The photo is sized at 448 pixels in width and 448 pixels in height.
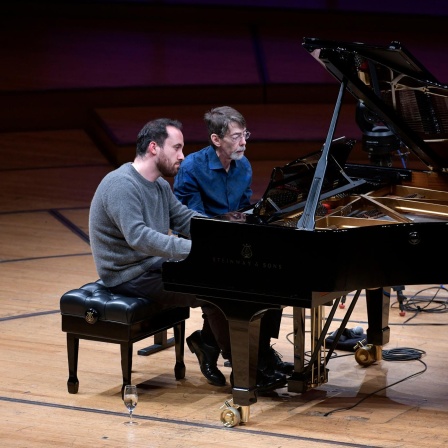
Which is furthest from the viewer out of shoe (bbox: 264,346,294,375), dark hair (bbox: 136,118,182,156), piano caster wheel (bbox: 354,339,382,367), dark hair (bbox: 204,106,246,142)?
piano caster wheel (bbox: 354,339,382,367)

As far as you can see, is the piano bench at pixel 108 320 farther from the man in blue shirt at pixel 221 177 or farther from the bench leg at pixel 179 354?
the man in blue shirt at pixel 221 177

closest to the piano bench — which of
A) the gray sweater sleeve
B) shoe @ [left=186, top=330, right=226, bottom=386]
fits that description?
the gray sweater sleeve

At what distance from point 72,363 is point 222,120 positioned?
3.98 ft

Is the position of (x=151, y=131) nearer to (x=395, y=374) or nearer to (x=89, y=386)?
(x=89, y=386)

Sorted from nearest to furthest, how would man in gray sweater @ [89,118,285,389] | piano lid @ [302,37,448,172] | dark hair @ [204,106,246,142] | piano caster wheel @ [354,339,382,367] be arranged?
piano lid @ [302,37,448,172] < man in gray sweater @ [89,118,285,389] < dark hair @ [204,106,246,142] < piano caster wheel @ [354,339,382,367]

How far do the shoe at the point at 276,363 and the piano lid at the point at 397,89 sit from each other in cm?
110

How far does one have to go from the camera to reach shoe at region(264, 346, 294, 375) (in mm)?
4598

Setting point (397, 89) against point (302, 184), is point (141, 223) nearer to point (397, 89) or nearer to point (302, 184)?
point (302, 184)

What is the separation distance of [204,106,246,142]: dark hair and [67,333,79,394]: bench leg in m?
1.08

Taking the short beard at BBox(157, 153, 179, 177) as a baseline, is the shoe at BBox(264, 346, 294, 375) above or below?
below

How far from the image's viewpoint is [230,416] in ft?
13.6

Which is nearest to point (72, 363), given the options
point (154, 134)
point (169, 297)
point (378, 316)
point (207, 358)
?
point (169, 297)

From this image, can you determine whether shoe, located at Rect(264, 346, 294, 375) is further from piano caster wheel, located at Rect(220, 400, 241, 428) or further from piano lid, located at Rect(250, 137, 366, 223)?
piano lid, located at Rect(250, 137, 366, 223)

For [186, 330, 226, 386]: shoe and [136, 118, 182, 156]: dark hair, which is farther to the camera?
[186, 330, 226, 386]: shoe
